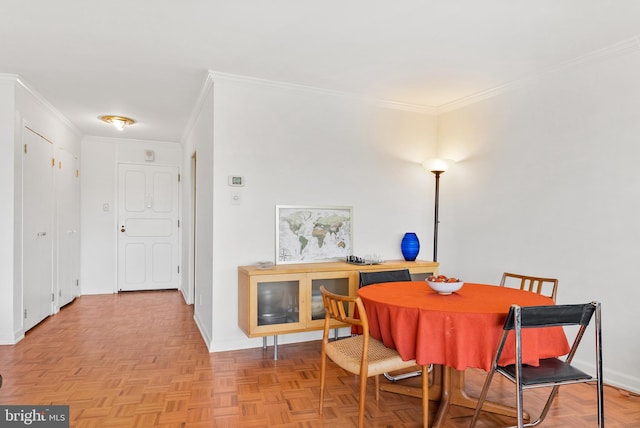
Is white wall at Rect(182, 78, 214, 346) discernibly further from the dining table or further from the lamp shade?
the lamp shade

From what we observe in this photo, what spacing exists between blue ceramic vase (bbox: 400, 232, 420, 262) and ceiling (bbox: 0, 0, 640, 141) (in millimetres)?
1510

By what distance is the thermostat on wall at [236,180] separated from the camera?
374 centimetres

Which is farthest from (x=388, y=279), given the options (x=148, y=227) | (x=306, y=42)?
(x=148, y=227)

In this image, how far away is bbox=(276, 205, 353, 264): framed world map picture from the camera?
394cm

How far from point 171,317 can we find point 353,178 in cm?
278

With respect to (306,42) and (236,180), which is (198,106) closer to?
(236,180)

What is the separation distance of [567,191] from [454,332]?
2.00m

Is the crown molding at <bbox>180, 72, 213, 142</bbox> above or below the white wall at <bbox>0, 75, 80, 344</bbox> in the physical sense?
above

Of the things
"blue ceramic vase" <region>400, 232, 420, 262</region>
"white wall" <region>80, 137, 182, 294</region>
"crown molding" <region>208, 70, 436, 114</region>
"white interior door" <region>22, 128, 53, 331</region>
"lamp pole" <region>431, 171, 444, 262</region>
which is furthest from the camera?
"white wall" <region>80, 137, 182, 294</region>

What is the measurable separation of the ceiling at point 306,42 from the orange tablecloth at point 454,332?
5.91 ft

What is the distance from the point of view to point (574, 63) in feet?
10.8

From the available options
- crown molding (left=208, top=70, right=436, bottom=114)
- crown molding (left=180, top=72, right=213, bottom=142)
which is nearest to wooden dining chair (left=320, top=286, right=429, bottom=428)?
crown molding (left=208, top=70, right=436, bottom=114)

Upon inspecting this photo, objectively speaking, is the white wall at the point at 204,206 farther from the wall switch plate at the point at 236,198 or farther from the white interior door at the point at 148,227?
the white interior door at the point at 148,227

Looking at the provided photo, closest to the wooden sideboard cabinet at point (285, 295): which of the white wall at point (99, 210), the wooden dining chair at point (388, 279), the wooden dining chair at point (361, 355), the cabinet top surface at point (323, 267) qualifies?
the cabinet top surface at point (323, 267)
